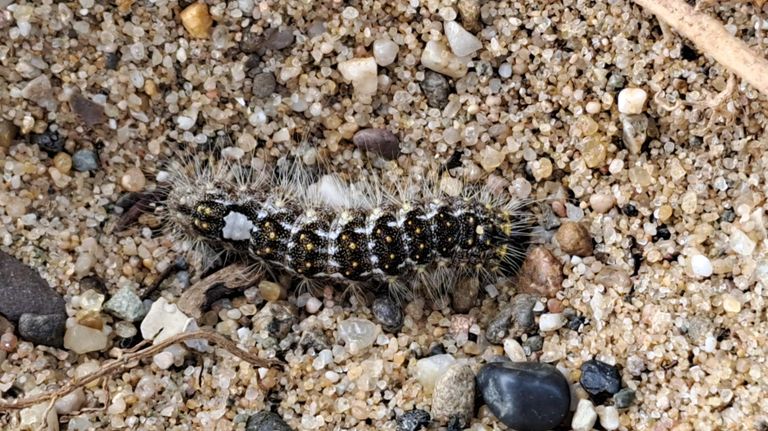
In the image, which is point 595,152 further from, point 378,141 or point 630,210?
point 378,141

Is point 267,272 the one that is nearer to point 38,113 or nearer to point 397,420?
point 397,420

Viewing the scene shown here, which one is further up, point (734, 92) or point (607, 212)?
point (734, 92)

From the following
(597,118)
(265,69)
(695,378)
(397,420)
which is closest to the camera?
(695,378)

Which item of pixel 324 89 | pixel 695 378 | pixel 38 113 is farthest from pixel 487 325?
pixel 38 113

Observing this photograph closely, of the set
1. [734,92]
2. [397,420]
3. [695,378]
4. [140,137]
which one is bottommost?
[397,420]

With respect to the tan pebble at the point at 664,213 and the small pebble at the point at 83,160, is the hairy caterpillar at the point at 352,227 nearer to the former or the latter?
the small pebble at the point at 83,160

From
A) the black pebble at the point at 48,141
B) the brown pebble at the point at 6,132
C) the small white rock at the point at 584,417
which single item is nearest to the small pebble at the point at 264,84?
the black pebble at the point at 48,141
